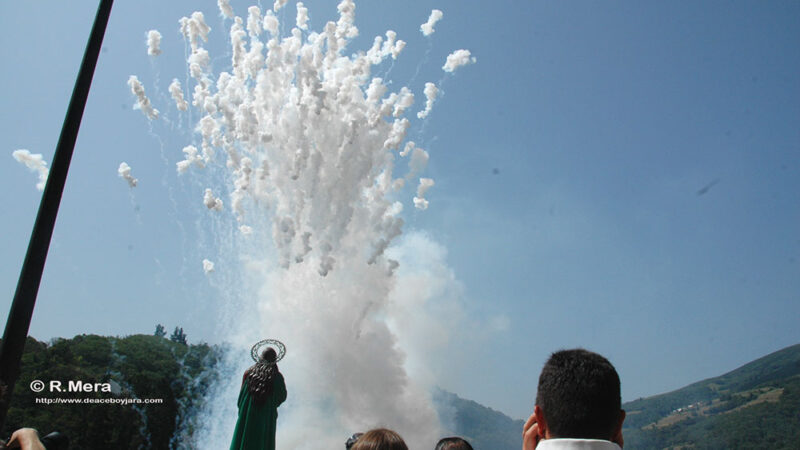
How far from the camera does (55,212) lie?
12.8 ft

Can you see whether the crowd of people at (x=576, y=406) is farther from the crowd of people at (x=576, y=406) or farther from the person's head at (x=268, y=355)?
the person's head at (x=268, y=355)

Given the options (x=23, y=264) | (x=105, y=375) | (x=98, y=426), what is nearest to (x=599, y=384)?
(x=23, y=264)

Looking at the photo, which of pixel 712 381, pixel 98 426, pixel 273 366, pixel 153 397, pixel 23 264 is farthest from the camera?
pixel 712 381

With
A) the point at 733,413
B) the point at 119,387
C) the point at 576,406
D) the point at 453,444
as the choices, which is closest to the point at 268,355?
the point at 453,444

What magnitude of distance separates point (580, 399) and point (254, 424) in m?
4.98

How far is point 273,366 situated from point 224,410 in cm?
4419

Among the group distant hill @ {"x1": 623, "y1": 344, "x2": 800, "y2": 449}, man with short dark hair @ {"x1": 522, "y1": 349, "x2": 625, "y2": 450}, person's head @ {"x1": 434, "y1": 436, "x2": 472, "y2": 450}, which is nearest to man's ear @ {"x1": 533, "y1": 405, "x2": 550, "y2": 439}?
man with short dark hair @ {"x1": 522, "y1": 349, "x2": 625, "y2": 450}

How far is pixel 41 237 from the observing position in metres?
3.72

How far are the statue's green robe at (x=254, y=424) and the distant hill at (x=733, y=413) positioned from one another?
8050 cm

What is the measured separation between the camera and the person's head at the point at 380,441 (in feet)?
8.33

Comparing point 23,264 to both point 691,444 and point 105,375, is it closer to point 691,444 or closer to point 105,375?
point 105,375

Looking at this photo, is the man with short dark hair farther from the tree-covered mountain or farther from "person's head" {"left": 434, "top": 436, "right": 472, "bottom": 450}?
the tree-covered mountain

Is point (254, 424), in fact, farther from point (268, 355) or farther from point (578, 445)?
point (578, 445)

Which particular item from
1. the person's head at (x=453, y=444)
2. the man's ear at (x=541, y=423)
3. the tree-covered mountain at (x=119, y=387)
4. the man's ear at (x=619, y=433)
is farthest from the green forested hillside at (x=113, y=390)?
the man's ear at (x=619, y=433)
